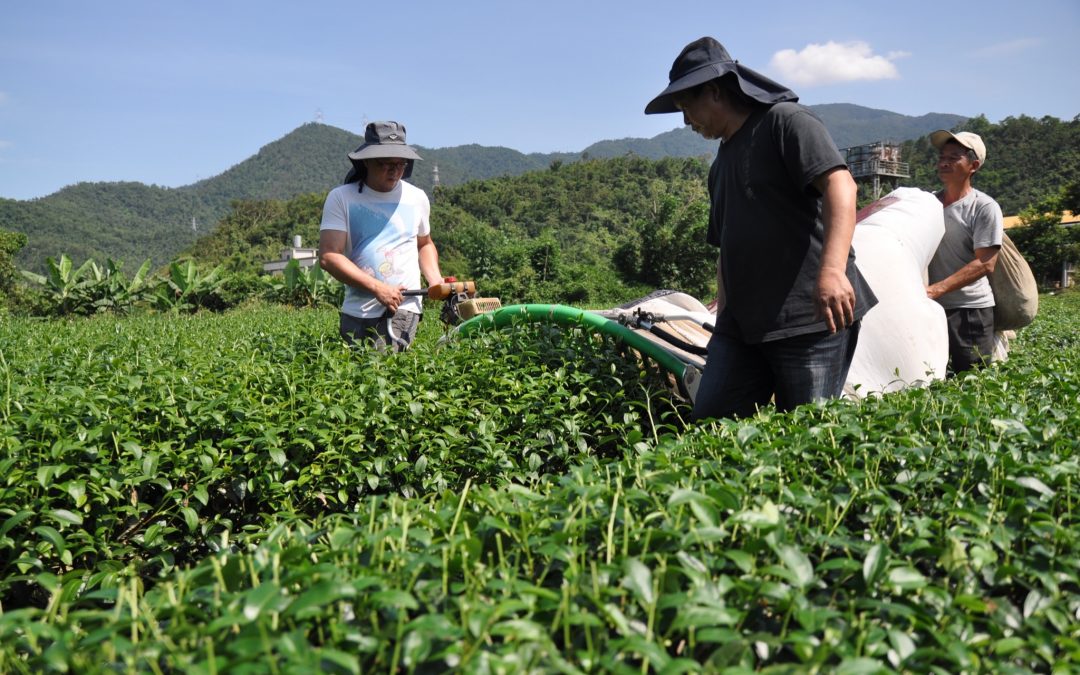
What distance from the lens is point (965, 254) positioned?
4234mm

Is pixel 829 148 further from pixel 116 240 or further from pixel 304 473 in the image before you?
pixel 116 240

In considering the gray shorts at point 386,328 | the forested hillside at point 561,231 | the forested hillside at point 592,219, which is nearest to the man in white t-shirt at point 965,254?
the gray shorts at point 386,328

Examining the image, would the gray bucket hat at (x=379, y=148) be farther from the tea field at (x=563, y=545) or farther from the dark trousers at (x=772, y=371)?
the dark trousers at (x=772, y=371)

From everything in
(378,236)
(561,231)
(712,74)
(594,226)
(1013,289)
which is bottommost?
(1013,289)

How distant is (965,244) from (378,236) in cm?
302

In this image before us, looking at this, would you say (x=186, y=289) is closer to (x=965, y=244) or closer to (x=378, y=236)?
(x=378, y=236)

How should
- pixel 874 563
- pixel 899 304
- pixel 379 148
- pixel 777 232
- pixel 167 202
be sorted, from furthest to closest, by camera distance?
pixel 167 202 → pixel 379 148 → pixel 899 304 → pixel 777 232 → pixel 874 563

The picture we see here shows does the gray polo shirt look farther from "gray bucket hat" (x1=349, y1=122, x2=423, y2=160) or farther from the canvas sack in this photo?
"gray bucket hat" (x1=349, y1=122, x2=423, y2=160)

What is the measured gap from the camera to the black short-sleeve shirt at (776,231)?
2.77 metres

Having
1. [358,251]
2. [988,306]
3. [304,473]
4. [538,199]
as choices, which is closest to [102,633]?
[304,473]

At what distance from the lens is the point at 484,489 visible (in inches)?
62.4

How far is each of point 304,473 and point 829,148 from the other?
2042 mm

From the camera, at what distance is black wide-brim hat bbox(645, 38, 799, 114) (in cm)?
284

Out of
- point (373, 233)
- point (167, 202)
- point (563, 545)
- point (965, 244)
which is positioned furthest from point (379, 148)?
point (167, 202)
